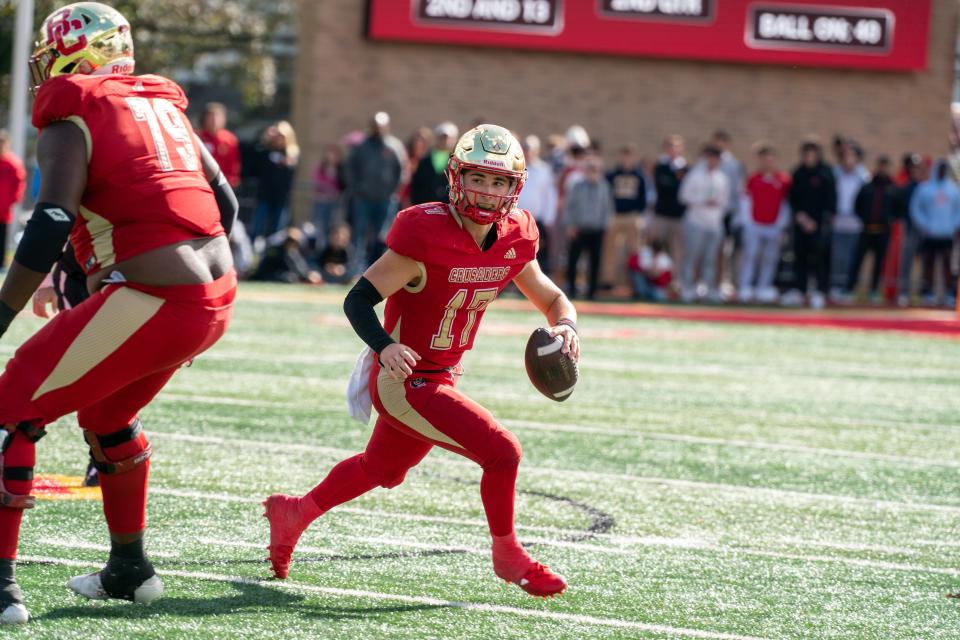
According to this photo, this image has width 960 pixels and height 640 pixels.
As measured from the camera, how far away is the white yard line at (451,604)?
461 centimetres

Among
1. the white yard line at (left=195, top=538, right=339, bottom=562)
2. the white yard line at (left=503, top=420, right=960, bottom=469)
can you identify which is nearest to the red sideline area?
the white yard line at (left=503, top=420, right=960, bottom=469)

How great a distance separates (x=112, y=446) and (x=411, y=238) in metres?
1.14

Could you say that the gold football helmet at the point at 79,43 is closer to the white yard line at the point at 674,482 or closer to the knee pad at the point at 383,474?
the knee pad at the point at 383,474

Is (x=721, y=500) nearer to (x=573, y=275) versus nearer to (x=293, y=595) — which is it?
(x=293, y=595)

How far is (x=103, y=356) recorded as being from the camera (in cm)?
426

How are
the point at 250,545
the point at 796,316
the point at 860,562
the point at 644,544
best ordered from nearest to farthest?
the point at 250,545, the point at 860,562, the point at 644,544, the point at 796,316

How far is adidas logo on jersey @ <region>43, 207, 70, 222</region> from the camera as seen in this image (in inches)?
163

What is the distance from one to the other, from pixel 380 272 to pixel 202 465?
254cm

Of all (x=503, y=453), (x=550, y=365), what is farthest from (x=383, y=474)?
(x=550, y=365)

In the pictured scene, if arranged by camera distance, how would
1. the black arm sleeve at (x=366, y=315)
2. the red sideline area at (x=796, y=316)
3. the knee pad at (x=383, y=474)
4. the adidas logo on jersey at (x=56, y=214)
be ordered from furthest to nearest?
the red sideline area at (x=796, y=316) < the knee pad at (x=383, y=474) < the black arm sleeve at (x=366, y=315) < the adidas logo on jersey at (x=56, y=214)

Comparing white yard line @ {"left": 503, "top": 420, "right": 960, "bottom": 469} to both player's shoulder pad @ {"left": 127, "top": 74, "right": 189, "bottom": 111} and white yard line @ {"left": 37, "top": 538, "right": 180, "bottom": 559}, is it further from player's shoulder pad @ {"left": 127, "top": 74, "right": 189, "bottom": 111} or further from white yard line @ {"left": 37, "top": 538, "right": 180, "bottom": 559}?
player's shoulder pad @ {"left": 127, "top": 74, "right": 189, "bottom": 111}

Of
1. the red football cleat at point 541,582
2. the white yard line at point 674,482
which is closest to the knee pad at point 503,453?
the red football cleat at point 541,582

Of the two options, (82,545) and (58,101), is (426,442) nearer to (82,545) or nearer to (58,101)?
(82,545)

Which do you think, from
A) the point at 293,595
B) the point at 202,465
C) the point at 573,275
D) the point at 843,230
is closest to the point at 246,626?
the point at 293,595
